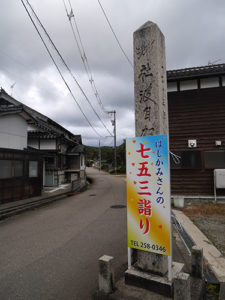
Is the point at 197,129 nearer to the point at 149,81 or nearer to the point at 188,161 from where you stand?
the point at 188,161

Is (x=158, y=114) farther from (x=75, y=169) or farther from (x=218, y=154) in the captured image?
(x=75, y=169)

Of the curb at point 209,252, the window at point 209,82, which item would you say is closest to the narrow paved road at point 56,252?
the curb at point 209,252

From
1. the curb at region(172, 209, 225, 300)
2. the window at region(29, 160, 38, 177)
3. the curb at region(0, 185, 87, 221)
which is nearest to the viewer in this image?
the curb at region(172, 209, 225, 300)

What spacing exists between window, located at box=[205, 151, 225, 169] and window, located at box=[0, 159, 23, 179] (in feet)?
34.8

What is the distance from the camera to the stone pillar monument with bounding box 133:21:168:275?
10.1ft

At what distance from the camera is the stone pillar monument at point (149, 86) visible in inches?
121

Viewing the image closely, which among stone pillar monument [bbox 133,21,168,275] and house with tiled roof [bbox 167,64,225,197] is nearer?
stone pillar monument [bbox 133,21,168,275]

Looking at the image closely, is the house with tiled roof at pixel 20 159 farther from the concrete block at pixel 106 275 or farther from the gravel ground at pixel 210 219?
the gravel ground at pixel 210 219

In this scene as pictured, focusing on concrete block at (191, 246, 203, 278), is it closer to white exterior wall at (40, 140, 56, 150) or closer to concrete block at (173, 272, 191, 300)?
concrete block at (173, 272, 191, 300)

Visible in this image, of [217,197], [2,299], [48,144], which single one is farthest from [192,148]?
[48,144]

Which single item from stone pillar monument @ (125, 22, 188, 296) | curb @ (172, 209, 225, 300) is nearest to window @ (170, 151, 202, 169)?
curb @ (172, 209, 225, 300)

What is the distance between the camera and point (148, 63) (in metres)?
3.23

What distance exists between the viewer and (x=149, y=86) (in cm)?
321

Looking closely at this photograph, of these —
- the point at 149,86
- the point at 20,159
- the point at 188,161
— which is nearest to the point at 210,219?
the point at 188,161
